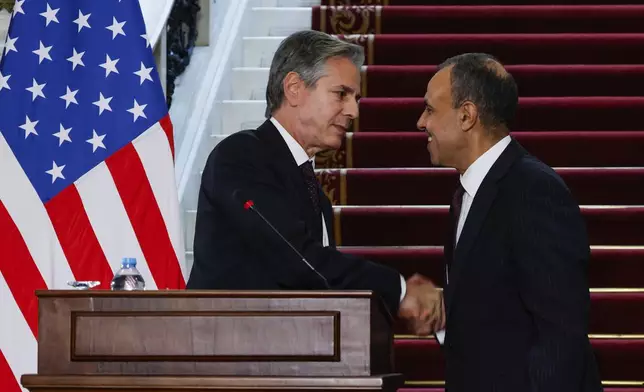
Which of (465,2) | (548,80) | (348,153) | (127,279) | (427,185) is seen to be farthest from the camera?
(465,2)

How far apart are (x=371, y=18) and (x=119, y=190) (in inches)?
123

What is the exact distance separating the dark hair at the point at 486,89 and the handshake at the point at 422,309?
1.43 feet

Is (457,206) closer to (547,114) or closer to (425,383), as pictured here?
(425,383)

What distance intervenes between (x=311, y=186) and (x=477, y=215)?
0.43m

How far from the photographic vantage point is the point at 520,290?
3.14m

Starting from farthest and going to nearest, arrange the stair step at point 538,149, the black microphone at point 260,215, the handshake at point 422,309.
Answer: the stair step at point 538,149
the handshake at point 422,309
the black microphone at point 260,215

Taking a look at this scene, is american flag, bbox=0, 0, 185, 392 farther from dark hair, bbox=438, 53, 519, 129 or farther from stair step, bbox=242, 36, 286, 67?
stair step, bbox=242, 36, 286, 67

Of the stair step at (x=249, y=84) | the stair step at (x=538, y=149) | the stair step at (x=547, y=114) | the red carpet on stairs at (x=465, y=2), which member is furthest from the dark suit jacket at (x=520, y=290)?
the red carpet on stairs at (x=465, y=2)

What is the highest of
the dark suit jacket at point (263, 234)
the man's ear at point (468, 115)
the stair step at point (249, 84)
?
the stair step at point (249, 84)

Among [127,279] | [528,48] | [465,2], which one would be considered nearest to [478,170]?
[127,279]

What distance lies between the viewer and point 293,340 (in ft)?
8.67

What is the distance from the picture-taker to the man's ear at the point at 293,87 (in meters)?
3.41

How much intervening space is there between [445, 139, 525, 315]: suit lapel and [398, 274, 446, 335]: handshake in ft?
0.14

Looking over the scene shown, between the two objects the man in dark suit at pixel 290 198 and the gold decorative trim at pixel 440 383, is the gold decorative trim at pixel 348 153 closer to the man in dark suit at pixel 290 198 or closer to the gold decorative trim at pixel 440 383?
the gold decorative trim at pixel 440 383
